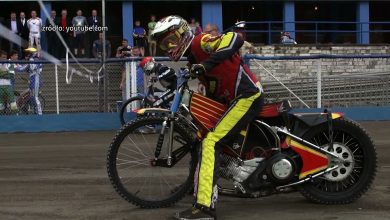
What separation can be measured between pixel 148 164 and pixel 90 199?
0.87 metres

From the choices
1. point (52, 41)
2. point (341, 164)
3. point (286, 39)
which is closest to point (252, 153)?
point (341, 164)

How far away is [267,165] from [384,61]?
893cm

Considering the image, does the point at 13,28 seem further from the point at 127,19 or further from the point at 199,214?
the point at 199,214

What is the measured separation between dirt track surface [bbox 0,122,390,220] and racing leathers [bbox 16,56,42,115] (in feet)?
9.88

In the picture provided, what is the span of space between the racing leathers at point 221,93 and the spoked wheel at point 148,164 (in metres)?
0.39

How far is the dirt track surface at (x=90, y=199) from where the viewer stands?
5.66 meters

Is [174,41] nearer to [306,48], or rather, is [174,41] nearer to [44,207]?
[44,207]

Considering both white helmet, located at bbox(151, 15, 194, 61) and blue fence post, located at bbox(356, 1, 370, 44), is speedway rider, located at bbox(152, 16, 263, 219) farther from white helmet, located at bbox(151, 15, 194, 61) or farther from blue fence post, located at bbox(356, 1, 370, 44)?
blue fence post, located at bbox(356, 1, 370, 44)

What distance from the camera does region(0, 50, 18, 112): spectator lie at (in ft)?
40.3

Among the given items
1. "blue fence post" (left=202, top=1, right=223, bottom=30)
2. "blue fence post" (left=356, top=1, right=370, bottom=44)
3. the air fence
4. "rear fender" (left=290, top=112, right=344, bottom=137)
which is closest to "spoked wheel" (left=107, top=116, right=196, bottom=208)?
"rear fender" (left=290, top=112, right=344, bottom=137)

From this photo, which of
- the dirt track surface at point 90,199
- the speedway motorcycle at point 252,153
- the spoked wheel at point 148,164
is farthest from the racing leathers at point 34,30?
the speedway motorcycle at point 252,153

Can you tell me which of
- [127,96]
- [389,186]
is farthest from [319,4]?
[389,186]

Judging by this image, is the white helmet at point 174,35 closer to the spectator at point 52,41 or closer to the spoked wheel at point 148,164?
the spoked wheel at point 148,164

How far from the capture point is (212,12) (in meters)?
28.2
